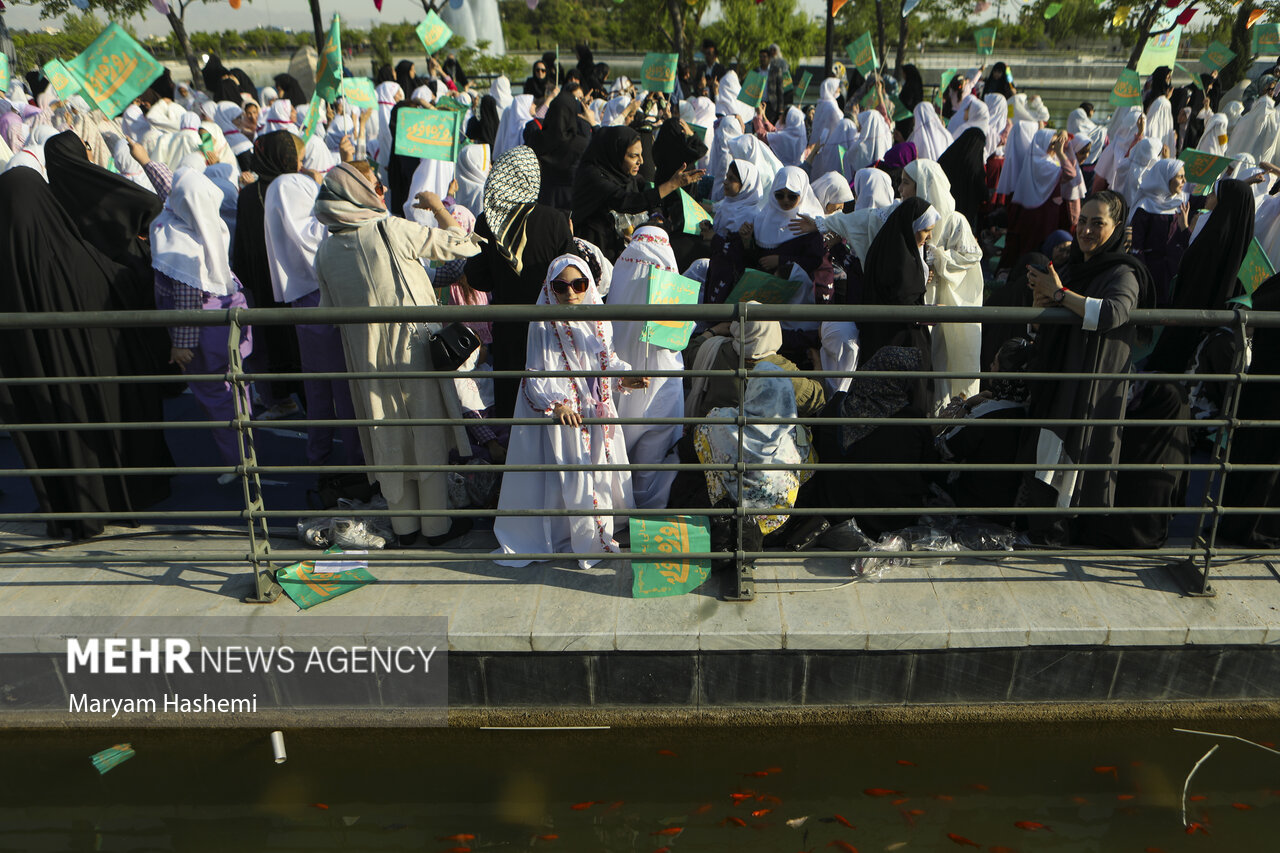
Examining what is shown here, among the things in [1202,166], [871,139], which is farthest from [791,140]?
[1202,166]

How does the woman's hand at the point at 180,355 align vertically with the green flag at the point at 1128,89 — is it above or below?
below

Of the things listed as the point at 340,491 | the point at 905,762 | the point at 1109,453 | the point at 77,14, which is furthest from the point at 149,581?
the point at 77,14

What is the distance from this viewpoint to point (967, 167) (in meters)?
8.84

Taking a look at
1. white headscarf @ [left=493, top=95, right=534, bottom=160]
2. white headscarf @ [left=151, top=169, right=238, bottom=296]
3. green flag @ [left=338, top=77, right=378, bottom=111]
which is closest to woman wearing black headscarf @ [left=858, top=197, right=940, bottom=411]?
white headscarf @ [left=151, top=169, right=238, bottom=296]

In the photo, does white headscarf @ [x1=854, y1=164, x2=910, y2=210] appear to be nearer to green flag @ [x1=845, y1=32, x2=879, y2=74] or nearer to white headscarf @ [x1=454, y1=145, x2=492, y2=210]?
white headscarf @ [x1=454, y1=145, x2=492, y2=210]

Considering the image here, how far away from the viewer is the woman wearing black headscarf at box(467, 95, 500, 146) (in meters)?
12.8

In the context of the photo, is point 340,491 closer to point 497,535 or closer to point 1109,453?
point 497,535

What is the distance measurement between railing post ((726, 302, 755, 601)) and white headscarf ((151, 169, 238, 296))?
3035 mm

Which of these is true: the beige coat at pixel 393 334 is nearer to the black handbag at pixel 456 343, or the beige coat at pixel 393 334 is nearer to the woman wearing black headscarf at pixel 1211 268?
the black handbag at pixel 456 343

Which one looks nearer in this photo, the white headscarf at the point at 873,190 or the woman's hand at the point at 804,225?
the woman's hand at the point at 804,225

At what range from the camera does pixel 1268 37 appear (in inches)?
501

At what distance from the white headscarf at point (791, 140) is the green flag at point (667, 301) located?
322 inches

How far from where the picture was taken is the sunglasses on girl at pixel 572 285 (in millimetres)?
3838

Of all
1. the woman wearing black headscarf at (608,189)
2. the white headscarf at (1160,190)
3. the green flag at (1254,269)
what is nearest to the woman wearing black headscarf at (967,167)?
the white headscarf at (1160,190)
